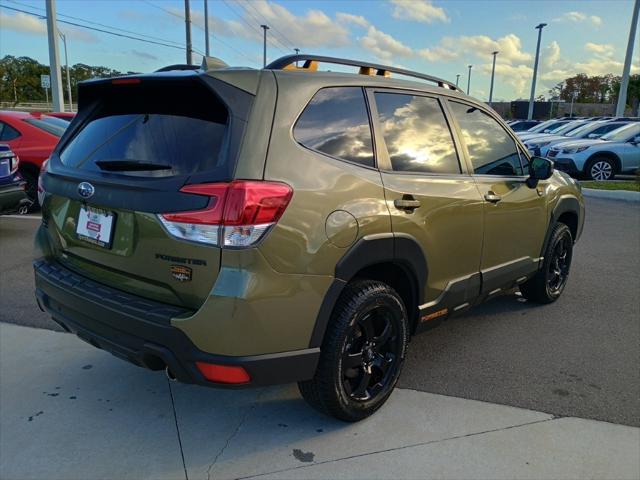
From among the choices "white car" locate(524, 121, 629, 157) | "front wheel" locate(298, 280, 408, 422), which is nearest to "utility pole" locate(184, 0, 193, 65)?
"white car" locate(524, 121, 629, 157)

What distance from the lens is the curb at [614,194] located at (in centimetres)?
1089

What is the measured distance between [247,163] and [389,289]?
1.09 m

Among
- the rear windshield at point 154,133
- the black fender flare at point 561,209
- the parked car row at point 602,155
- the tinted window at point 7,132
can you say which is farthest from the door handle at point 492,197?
the parked car row at point 602,155

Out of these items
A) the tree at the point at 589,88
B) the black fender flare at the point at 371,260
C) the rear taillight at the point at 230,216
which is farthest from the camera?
the tree at the point at 589,88

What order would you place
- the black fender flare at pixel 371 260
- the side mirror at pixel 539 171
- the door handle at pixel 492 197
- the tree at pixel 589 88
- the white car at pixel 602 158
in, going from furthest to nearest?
the tree at pixel 589 88 < the white car at pixel 602 158 < the side mirror at pixel 539 171 < the door handle at pixel 492 197 < the black fender flare at pixel 371 260

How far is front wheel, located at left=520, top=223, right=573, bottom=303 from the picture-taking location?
4.50m

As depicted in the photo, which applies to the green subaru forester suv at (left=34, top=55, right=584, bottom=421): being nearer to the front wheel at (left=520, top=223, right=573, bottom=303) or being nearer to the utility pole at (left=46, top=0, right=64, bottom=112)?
the front wheel at (left=520, top=223, right=573, bottom=303)

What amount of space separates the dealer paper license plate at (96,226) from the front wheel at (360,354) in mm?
1153

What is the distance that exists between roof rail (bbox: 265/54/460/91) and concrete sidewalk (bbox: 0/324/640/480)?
6.22 feet

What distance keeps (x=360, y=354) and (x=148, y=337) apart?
3.56 ft

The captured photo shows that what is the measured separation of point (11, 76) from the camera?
63688mm

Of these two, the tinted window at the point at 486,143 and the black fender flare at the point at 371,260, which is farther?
the tinted window at the point at 486,143

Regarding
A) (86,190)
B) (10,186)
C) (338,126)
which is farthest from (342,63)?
(10,186)

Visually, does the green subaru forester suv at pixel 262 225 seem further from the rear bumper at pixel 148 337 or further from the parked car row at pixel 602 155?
the parked car row at pixel 602 155
